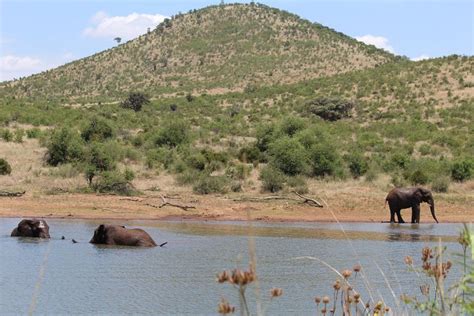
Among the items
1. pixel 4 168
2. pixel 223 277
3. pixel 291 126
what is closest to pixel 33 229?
pixel 4 168

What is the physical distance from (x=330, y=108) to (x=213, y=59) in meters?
33.2

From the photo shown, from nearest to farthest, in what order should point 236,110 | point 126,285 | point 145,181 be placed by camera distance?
point 126,285, point 145,181, point 236,110

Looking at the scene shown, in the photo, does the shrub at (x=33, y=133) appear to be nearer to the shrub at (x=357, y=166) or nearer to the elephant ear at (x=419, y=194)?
the shrub at (x=357, y=166)

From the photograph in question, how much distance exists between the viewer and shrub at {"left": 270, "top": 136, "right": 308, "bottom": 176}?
35125 millimetres

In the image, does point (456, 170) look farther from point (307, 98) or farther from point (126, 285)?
point (307, 98)

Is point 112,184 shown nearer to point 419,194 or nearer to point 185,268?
point 419,194

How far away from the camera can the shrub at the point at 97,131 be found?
41.5m

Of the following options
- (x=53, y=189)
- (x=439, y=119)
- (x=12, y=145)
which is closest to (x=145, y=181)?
(x=53, y=189)

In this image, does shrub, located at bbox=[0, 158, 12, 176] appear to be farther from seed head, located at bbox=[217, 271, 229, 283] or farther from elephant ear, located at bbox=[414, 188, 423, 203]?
seed head, located at bbox=[217, 271, 229, 283]

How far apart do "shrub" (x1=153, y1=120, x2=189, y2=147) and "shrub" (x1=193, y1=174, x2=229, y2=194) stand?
10.6m

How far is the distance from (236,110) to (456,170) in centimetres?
3167

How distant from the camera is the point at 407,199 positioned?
29.0 meters

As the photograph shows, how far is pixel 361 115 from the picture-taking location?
206ft

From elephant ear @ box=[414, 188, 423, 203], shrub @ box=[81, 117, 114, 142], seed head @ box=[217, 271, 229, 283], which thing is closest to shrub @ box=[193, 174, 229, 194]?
elephant ear @ box=[414, 188, 423, 203]
